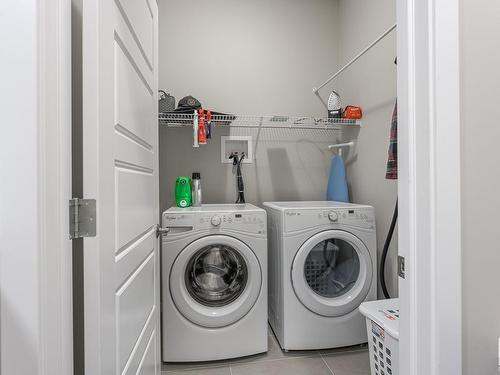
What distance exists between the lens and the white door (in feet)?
2.19

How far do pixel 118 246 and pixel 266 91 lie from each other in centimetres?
198

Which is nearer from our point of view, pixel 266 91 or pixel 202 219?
pixel 202 219

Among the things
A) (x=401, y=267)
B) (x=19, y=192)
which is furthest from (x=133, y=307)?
(x=401, y=267)

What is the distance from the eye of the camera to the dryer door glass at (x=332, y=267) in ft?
6.11

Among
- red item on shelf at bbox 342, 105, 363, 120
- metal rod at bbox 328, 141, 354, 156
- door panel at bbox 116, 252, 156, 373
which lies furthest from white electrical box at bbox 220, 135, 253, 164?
door panel at bbox 116, 252, 156, 373

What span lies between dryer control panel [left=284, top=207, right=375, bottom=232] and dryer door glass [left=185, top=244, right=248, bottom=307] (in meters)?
0.39

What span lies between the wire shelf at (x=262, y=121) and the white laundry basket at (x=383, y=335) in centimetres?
134

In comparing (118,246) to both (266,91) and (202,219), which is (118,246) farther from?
(266,91)

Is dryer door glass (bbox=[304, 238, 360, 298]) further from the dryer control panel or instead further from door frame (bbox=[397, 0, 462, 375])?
door frame (bbox=[397, 0, 462, 375])

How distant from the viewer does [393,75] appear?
1.81 metres

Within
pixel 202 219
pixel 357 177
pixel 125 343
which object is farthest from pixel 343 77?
pixel 125 343

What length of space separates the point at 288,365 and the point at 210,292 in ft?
2.08

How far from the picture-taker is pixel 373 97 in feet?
6.66

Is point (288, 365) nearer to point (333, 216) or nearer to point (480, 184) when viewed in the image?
point (333, 216)
